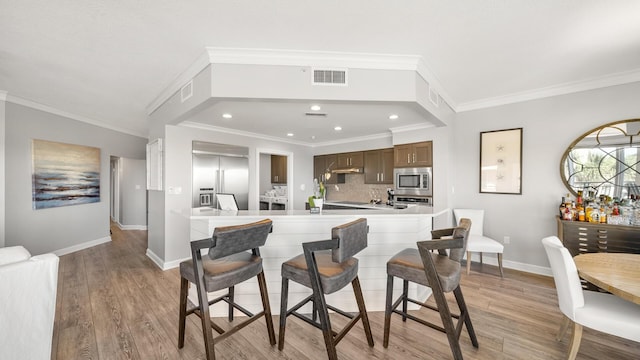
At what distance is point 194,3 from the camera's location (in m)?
1.78

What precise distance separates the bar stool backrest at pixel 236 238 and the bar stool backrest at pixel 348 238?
0.59 meters

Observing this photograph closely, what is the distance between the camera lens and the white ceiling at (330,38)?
1.84 metres

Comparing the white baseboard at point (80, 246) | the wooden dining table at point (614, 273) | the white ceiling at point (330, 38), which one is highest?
the white ceiling at point (330, 38)

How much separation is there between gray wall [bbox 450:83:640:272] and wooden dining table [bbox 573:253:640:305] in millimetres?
1423

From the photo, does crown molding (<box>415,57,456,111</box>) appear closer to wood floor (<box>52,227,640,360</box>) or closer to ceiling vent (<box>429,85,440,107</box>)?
ceiling vent (<box>429,85,440,107</box>)

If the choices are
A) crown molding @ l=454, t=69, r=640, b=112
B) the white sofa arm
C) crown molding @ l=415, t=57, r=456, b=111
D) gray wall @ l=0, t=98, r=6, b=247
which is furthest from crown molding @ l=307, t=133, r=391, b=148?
gray wall @ l=0, t=98, r=6, b=247

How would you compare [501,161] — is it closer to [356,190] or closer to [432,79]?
[432,79]

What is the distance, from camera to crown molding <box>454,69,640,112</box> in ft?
9.68

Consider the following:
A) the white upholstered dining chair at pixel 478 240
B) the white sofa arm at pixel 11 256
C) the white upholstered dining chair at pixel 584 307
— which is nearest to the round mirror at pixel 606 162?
the white upholstered dining chair at pixel 478 240

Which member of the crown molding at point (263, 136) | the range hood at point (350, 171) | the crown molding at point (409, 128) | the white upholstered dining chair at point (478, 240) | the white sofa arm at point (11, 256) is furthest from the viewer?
the range hood at point (350, 171)

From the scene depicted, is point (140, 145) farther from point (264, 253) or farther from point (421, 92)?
point (421, 92)

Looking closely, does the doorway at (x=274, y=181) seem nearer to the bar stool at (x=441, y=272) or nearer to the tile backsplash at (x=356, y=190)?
the tile backsplash at (x=356, y=190)

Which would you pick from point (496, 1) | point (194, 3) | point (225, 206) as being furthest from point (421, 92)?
point (225, 206)

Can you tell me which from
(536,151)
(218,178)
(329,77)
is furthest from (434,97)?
(218,178)
